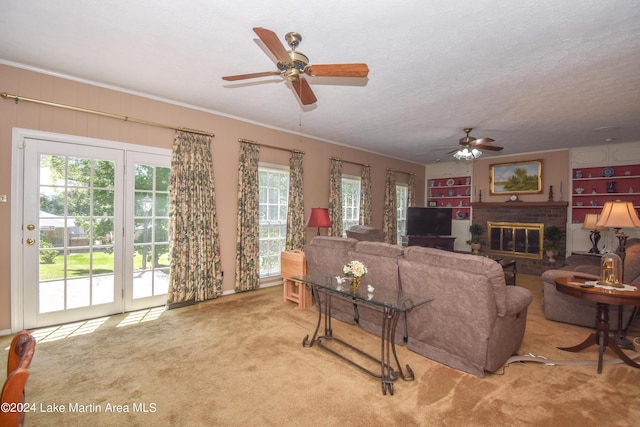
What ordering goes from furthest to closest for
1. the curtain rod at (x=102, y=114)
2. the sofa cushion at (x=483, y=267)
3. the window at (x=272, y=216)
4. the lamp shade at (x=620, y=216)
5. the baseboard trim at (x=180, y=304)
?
the window at (x=272, y=216) → the baseboard trim at (x=180, y=304) → the curtain rod at (x=102, y=114) → the lamp shade at (x=620, y=216) → the sofa cushion at (x=483, y=267)

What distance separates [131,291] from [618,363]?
5.36 meters

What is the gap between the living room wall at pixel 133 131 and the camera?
Answer: 122 inches

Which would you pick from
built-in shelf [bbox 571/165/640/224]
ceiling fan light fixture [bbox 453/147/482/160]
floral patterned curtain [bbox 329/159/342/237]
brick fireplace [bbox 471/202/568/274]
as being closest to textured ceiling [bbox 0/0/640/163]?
ceiling fan light fixture [bbox 453/147/482/160]

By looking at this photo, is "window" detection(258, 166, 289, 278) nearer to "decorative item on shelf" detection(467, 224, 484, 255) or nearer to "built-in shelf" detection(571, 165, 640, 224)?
"decorative item on shelf" detection(467, 224, 484, 255)

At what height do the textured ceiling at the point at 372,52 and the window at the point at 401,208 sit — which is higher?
the textured ceiling at the point at 372,52

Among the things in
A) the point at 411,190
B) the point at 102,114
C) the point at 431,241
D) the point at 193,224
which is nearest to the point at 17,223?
the point at 102,114

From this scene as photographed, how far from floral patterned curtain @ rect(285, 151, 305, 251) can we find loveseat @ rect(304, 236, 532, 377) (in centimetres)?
250

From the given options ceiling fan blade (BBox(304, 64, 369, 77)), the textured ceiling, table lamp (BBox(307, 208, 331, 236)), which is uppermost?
the textured ceiling

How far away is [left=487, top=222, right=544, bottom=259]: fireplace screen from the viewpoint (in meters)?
6.84

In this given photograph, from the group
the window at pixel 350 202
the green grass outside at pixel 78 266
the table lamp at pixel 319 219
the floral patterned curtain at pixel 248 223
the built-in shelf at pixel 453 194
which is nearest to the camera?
the green grass outside at pixel 78 266

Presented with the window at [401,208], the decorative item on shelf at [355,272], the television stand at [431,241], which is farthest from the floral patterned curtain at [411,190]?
the decorative item on shelf at [355,272]

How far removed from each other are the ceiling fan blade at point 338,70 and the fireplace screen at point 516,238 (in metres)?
6.68

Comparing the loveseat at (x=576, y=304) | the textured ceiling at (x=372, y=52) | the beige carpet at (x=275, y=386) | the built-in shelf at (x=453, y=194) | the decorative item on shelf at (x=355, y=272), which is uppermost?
the textured ceiling at (x=372, y=52)

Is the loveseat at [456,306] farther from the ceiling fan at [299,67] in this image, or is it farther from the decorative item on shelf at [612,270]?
the ceiling fan at [299,67]
